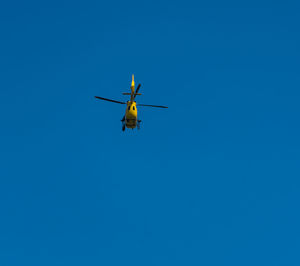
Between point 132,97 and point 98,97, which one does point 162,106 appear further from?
point 98,97

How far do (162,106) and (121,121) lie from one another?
1013 cm

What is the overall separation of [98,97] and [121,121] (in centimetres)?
986

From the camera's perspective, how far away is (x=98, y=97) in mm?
107562

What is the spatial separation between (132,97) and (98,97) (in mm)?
7752

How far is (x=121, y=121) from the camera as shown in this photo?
115 m

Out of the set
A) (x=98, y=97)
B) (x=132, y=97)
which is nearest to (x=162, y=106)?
(x=132, y=97)

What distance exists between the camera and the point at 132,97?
11138 centimetres

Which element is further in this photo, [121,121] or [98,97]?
[121,121]

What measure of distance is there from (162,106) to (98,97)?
13578 mm

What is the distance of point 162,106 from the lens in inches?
4373

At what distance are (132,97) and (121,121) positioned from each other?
669 cm
